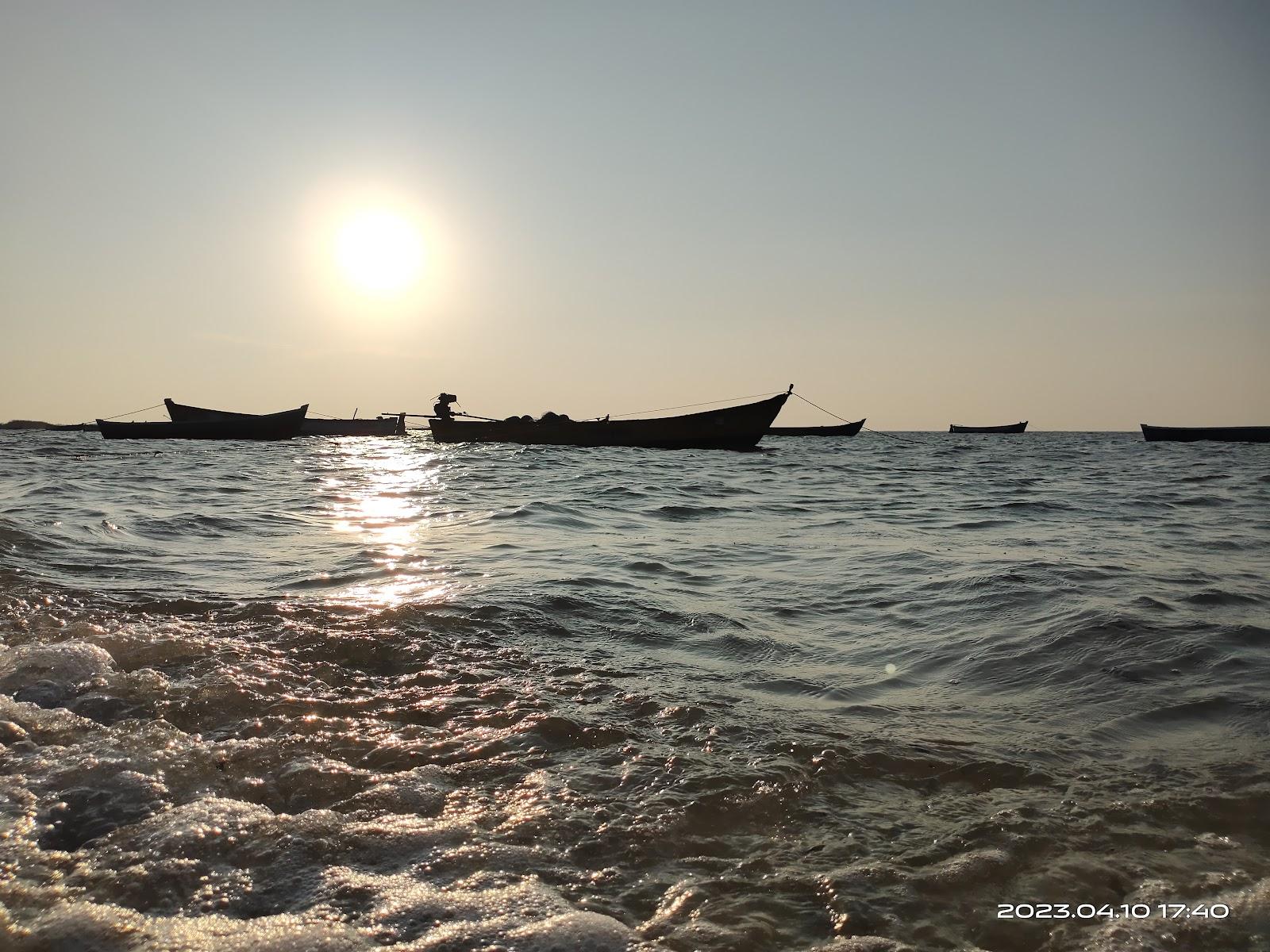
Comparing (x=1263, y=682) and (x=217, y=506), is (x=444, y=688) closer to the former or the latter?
(x=1263, y=682)

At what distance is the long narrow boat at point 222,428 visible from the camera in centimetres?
4338

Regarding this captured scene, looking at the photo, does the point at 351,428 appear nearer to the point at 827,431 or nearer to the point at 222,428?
the point at 222,428

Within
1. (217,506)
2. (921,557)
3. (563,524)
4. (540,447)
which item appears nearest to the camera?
(921,557)

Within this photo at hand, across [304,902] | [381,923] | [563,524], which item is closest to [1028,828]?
[381,923]

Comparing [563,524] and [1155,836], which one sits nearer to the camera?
[1155,836]

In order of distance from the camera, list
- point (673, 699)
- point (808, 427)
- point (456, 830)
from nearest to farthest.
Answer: point (456, 830) → point (673, 699) → point (808, 427)

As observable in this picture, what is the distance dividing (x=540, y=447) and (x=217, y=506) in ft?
87.4

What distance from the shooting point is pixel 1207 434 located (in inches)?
2288

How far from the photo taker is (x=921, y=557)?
23.8ft

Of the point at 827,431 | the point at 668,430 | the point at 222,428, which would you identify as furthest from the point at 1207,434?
the point at 222,428

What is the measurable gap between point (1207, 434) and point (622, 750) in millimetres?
71198

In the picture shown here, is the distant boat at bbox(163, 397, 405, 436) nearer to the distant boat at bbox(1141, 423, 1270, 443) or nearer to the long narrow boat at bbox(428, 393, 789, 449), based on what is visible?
the long narrow boat at bbox(428, 393, 789, 449)

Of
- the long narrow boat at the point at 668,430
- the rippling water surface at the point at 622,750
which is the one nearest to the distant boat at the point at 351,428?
the long narrow boat at the point at 668,430

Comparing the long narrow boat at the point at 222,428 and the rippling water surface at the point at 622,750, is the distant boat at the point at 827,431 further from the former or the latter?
the rippling water surface at the point at 622,750
